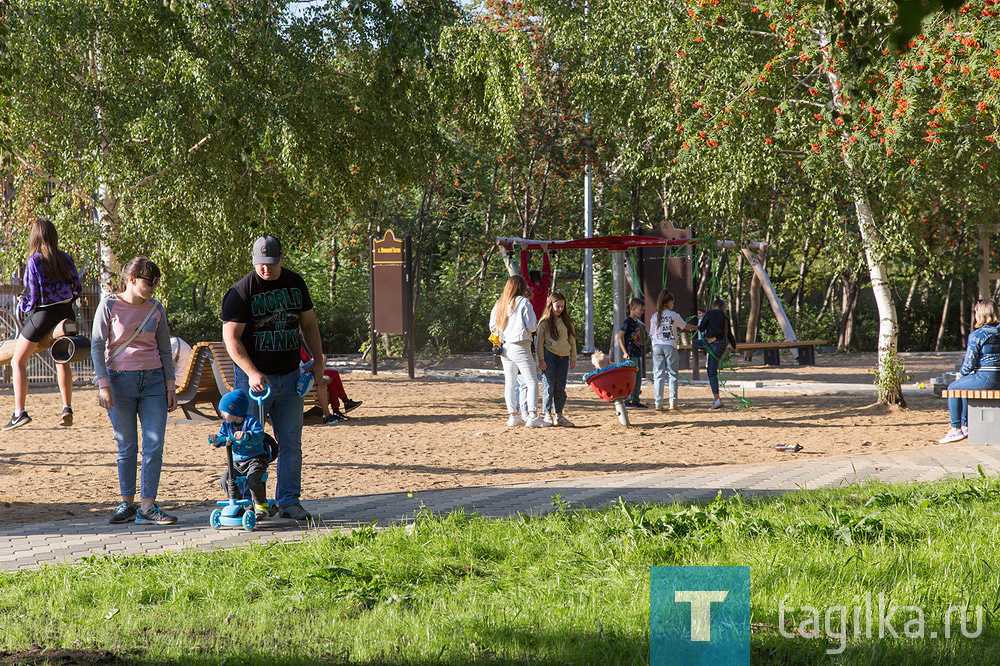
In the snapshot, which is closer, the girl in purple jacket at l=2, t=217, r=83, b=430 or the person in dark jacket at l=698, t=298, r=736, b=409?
the girl in purple jacket at l=2, t=217, r=83, b=430

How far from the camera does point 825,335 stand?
31359 millimetres

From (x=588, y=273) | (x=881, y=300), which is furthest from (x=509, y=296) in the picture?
(x=588, y=273)

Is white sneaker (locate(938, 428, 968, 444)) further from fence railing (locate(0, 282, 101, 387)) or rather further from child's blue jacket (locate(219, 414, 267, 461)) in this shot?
fence railing (locate(0, 282, 101, 387))

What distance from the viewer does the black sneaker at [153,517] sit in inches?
Answer: 245

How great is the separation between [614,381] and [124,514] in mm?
6377

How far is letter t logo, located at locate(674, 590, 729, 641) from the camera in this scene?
379cm

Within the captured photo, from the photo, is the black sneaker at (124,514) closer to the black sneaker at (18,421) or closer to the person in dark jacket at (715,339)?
the black sneaker at (18,421)

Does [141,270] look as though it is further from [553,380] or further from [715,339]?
[715,339]

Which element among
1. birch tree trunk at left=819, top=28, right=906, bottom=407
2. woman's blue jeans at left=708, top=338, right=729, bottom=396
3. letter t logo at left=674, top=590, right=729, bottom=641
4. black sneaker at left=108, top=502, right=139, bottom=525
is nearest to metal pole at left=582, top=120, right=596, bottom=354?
woman's blue jeans at left=708, top=338, right=729, bottom=396

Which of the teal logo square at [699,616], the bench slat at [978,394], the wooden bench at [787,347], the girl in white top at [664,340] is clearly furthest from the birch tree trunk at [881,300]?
the teal logo square at [699,616]

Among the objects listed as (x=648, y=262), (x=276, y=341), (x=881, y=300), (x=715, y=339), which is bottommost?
(x=715, y=339)

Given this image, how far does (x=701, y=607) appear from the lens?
13.5 feet

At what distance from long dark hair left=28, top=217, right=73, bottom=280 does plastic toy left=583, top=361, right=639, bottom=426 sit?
5.72 m

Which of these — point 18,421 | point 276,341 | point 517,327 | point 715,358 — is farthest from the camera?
point 715,358
